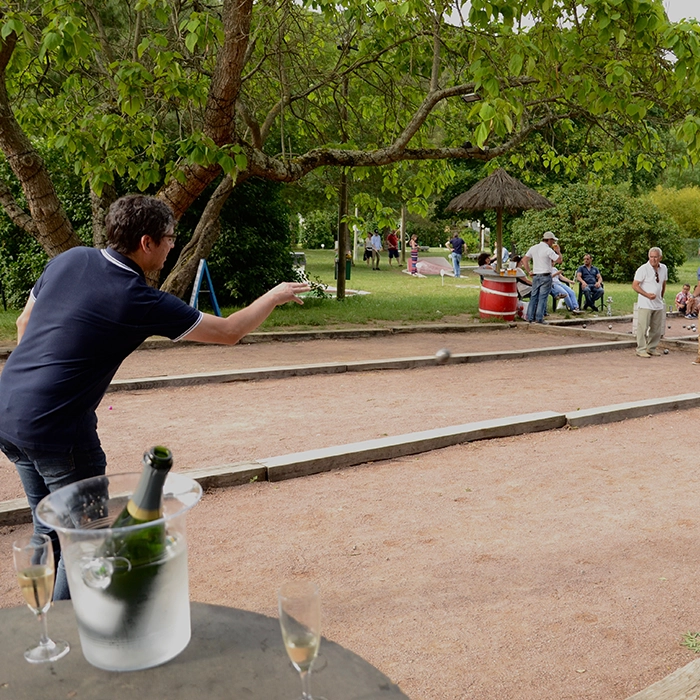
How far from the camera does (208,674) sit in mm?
1962

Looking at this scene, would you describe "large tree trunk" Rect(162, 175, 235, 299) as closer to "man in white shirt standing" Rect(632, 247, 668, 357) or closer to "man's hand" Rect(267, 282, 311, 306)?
"man in white shirt standing" Rect(632, 247, 668, 357)

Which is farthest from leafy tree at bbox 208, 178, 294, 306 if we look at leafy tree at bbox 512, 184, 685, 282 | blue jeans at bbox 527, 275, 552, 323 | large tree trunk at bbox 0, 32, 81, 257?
leafy tree at bbox 512, 184, 685, 282

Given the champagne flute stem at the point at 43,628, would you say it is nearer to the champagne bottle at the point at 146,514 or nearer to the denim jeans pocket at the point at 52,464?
the champagne bottle at the point at 146,514

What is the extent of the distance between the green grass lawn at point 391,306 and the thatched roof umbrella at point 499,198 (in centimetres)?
203

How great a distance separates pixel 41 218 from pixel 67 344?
10075 millimetres

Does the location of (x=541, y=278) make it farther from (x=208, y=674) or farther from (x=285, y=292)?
(x=208, y=674)

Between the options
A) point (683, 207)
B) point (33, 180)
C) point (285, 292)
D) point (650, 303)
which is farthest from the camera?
point (683, 207)

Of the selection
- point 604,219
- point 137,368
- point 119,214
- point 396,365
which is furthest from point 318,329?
point 604,219

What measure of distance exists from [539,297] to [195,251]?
7.05 metres

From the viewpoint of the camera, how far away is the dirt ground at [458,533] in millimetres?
3576

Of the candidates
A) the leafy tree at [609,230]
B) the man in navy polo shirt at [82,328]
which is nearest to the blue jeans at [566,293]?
the leafy tree at [609,230]

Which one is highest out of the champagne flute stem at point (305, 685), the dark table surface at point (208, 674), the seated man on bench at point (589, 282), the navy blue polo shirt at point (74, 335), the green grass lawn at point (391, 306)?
the navy blue polo shirt at point (74, 335)

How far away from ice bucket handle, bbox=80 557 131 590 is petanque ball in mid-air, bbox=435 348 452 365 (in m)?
8.54

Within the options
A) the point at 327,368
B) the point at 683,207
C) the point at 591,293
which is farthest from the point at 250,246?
the point at 683,207
